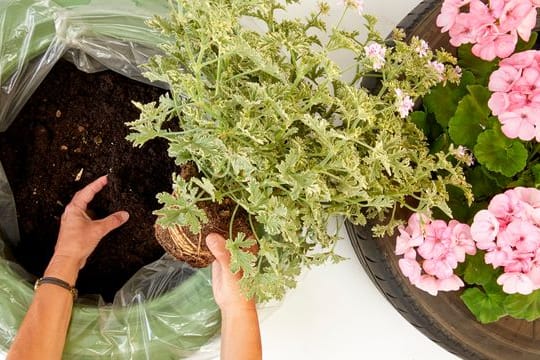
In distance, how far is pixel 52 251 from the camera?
0.93m

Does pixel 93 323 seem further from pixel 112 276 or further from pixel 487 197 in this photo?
pixel 487 197

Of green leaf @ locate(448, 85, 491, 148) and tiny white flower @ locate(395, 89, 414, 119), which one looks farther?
green leaf @ locate(448, 85, 491, 148)

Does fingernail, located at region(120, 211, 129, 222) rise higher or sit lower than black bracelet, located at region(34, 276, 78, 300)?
higher

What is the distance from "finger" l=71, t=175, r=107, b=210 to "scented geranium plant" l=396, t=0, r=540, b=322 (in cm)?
43

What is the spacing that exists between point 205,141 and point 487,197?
0.37m

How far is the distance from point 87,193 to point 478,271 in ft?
1.74

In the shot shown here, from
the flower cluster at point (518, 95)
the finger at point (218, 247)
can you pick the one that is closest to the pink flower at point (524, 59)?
the flower cluster at point (518, 95)

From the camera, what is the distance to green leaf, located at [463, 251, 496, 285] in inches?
29.3

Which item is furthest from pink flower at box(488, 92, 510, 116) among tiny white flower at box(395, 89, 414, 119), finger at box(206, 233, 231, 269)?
finger at box(206, 233, 231, 269)

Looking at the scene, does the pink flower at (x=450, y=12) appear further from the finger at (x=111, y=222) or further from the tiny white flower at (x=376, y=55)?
the finger at (x=111, y=222)

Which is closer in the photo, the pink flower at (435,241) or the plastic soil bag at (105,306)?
the pink flower at (435,241)

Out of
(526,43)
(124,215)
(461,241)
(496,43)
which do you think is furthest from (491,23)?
(124,215)

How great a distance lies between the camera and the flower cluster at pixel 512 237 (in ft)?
2.06

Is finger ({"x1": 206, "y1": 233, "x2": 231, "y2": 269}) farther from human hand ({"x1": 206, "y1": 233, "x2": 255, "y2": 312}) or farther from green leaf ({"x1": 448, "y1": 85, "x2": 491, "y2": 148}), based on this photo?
green leaf ({"x1": 448, "y1": 85, "x2": 491, "y2": 148})
